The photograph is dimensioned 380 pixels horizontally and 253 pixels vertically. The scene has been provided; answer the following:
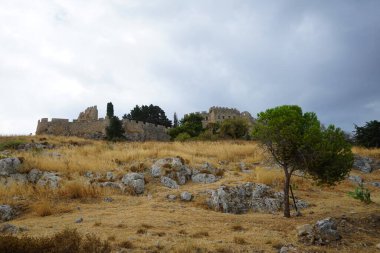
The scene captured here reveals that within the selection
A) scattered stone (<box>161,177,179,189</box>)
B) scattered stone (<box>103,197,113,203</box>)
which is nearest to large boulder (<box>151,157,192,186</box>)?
scattered stone (<box>161,177,179,189</box>)

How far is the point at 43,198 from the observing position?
48.2 feet

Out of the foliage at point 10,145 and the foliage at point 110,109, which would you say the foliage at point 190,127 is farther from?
the foliage at point 10,145

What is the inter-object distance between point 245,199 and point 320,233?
20.4 ft

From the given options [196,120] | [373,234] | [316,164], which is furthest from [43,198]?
[196,120]

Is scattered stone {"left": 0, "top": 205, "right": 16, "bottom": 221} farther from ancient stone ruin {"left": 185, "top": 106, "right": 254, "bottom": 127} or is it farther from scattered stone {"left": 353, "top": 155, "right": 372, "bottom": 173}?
ancient stone ruin {"left": 185, "top": 106, "right": 254, "bottom": 127}

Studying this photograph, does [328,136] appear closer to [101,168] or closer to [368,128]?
[101,168]

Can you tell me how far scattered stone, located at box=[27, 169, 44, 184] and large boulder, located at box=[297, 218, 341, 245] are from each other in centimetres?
1259

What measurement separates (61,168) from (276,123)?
1134 cm

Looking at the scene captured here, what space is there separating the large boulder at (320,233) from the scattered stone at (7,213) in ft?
31.9

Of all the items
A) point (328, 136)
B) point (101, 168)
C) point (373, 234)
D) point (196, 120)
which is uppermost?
point (196, 120)

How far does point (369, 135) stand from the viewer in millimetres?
36531

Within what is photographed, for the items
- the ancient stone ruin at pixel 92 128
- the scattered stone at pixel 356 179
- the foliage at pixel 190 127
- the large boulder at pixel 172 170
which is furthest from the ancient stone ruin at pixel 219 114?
the large boulder at pixel 172 170

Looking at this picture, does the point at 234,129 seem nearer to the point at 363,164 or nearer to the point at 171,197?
the point at 363,164

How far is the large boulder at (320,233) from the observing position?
31.4ft
